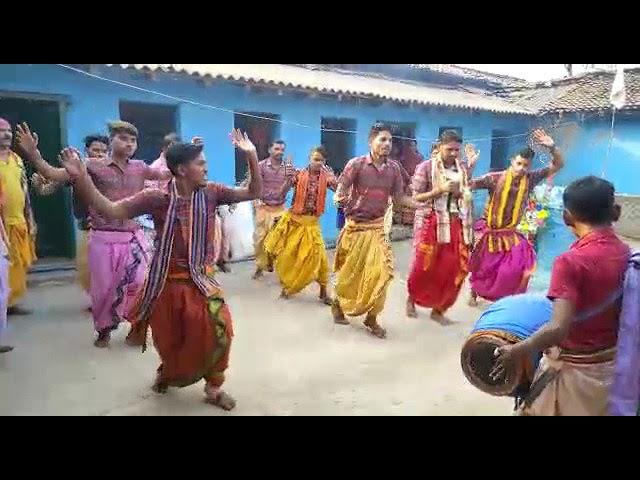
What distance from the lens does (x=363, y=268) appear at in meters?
4.56

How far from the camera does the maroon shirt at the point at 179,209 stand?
115 inches

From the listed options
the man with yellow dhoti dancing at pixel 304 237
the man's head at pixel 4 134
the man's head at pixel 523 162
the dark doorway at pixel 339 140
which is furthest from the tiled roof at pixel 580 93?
the man's head at pixel 4 134

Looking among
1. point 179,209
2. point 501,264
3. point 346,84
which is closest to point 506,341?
point 179,209

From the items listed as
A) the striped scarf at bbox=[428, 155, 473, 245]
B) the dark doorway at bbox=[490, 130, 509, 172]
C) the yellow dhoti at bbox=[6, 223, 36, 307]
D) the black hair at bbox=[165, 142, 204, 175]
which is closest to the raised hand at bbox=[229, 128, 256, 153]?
the black hair at bbox=[165, 142, 204, 175]

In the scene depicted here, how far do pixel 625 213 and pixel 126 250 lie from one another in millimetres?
3838

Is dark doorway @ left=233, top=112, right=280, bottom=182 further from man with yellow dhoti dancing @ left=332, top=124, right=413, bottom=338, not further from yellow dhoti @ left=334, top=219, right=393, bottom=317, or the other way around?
yellow dhoti @ left=334, top=219, right=393, bottom=317

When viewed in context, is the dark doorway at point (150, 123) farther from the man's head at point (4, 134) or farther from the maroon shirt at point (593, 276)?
the maroon shirt at point (593, 276)

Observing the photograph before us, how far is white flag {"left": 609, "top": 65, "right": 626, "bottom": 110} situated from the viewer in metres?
6.07

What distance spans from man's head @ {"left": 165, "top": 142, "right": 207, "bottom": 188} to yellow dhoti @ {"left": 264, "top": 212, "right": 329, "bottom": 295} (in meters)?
2.75

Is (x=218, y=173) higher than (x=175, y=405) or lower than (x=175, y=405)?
higher

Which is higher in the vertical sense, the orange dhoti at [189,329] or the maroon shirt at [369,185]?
the maroon shirt at [369,185]
